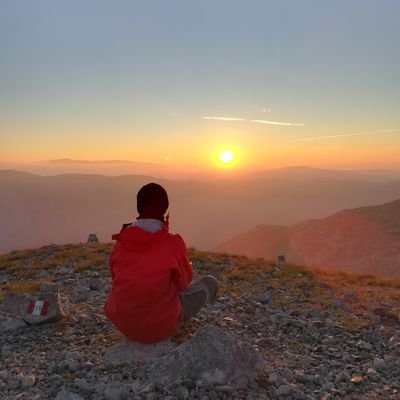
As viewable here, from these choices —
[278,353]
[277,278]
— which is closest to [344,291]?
[277,278]

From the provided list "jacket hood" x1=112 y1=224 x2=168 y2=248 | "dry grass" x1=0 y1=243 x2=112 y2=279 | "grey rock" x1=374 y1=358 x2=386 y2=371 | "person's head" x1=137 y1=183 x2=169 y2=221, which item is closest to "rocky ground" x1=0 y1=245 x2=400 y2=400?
"grey rock" x1=374 y1=358 x2=386 y2=371

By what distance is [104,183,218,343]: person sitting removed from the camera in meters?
5.81

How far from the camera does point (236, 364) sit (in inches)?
218

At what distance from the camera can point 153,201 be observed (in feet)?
19.4

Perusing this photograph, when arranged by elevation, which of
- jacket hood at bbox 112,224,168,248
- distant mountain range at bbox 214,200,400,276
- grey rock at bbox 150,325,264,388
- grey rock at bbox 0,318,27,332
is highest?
jacket hood at bbox 112,224,168,248

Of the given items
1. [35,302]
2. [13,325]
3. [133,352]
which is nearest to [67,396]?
[133,352]

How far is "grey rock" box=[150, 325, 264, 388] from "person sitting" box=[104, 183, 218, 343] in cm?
70

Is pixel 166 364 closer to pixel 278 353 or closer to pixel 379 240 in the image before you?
pixel 278 353

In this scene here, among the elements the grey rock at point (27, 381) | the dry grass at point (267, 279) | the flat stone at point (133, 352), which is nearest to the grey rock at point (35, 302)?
the dry grass at point (267, 279)

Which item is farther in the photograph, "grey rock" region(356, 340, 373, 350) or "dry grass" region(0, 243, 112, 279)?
"dry grass" region(0, 243, 112, 279)

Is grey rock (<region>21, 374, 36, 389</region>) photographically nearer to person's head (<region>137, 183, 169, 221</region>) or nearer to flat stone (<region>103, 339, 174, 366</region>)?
flat stone (<region>103, 339, 174, 366</region>)

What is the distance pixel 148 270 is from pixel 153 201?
985 mm

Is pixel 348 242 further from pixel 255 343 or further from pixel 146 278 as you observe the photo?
pixel 146 278

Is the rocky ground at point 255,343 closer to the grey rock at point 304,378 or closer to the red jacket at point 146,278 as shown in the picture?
the grey rock at point 304,378
